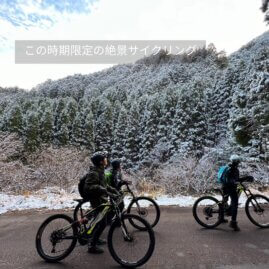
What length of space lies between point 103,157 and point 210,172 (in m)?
14.4

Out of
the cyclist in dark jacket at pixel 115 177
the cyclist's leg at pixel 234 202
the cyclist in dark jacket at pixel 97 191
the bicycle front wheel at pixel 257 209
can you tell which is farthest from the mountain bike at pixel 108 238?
the bicycle front wheel at pixel 257 209

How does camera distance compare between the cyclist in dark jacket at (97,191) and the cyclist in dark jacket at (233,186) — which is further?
the cyclist in dark jacket at (233,186)

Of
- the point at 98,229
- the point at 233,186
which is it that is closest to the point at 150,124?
the point at 233,186

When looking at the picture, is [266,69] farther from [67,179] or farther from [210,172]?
[67,179]

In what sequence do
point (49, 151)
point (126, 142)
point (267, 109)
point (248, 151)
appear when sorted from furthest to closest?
1. point (126, 142)
2. point (49, 151)
3. point (248, 151)
4. point (267, 109)

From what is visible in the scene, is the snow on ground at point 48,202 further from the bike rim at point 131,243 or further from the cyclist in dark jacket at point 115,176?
the bike rim at point 131,243

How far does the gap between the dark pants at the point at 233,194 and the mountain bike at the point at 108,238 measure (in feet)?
8.34

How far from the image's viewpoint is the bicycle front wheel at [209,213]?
20.9ft

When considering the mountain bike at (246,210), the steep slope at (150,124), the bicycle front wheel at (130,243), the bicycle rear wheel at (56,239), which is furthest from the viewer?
the steep slope at (150,124)

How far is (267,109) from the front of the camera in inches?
407

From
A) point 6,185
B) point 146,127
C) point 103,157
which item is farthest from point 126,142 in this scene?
point 103,157

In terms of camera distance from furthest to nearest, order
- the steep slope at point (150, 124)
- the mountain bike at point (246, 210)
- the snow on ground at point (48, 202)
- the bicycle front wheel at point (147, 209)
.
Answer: the steep slope at point (150, 124) → the snow on ground at point (48, 202) → the bicycle front wheel at point (147, 209) → the mountain bike at point (246, 210)

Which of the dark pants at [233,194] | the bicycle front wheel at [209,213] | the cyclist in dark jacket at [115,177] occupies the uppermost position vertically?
the cyclist in dark jacket at [115,177]

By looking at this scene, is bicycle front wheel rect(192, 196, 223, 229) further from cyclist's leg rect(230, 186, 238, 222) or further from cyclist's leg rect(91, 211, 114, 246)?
cyclist's leg rect(91, 211, 114, 246)
